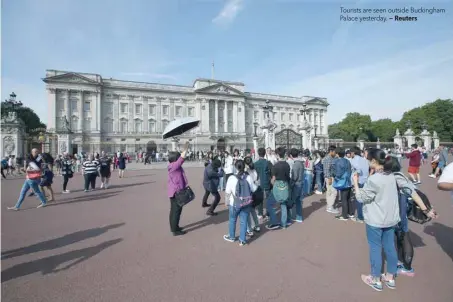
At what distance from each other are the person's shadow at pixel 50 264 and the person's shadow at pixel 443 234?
580cm

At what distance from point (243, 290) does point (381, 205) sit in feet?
6.42

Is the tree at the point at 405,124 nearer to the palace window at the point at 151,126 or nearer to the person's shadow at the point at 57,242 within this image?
the palace window at the point at 151,126

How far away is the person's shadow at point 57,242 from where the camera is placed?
13.6 ft

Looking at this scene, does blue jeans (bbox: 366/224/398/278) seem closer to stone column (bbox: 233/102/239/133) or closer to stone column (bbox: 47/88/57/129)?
stone column (bbox: 47/88/57/129)

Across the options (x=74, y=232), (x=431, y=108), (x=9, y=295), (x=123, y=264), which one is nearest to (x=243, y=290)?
(x=123, y=264)

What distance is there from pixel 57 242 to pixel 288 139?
18.7 metres

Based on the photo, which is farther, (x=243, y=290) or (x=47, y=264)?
(x=47, y=264)

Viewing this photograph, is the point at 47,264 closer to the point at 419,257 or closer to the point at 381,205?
the point at 381,205

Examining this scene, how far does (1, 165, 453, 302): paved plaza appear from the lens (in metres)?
2.93

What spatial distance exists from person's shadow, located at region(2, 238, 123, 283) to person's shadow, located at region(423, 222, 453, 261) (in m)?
5.80

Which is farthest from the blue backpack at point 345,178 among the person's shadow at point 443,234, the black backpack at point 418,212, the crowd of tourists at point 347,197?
the black backpack at point 418,212

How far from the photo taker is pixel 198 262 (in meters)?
3.74

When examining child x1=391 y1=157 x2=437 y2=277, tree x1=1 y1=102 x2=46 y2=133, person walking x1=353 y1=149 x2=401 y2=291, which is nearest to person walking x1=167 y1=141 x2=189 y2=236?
person walking x1=353 y1=149 x2=401 y2=291

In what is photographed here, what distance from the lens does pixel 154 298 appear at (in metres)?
2.83
